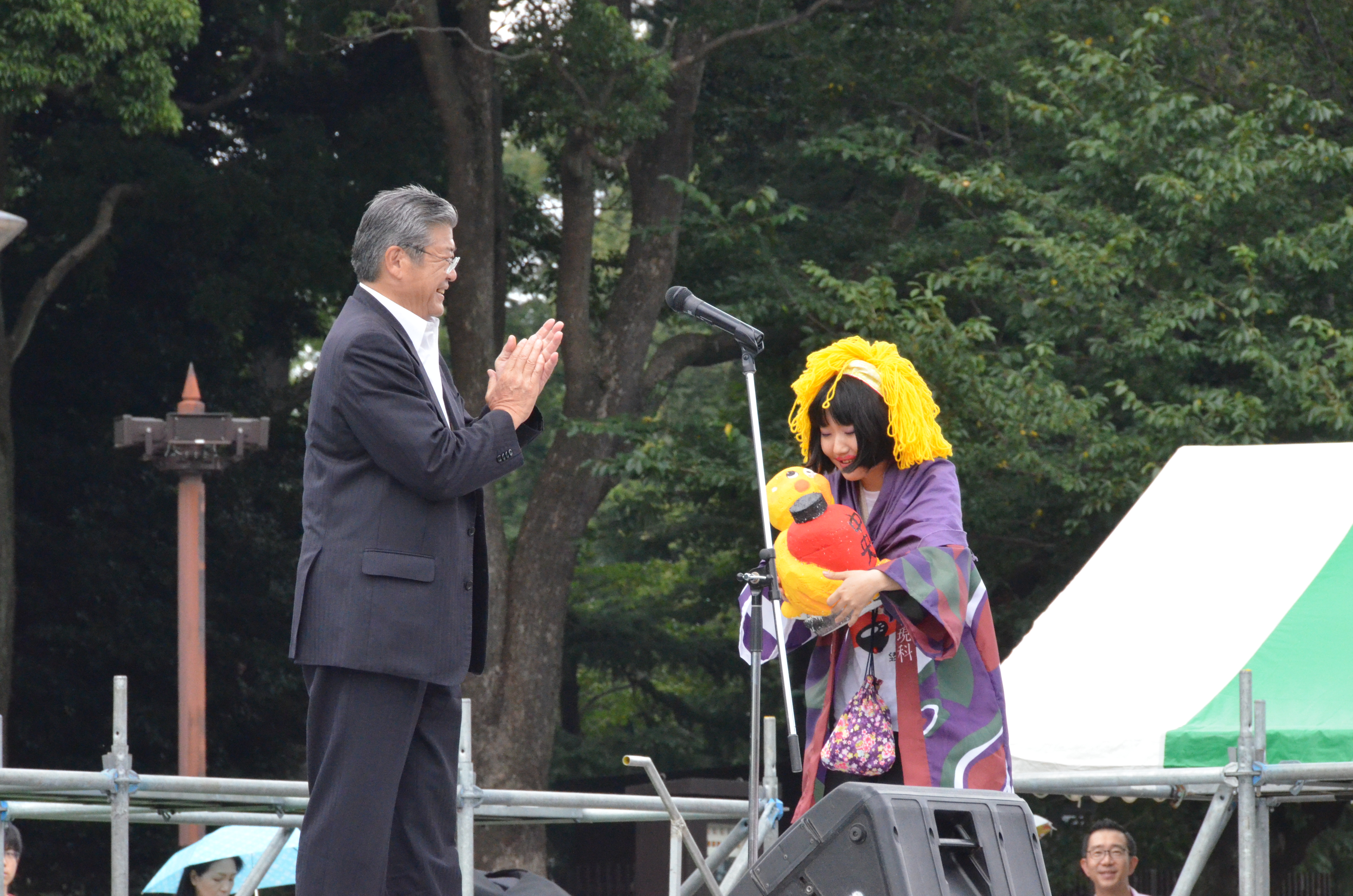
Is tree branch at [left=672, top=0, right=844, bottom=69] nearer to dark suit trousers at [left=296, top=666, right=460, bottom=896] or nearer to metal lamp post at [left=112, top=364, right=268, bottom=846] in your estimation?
metal lamp post at [left=112, top=364, right=268, bottom=846]

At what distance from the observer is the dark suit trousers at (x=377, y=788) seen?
8.39 ft

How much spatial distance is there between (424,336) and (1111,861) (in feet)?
14.7

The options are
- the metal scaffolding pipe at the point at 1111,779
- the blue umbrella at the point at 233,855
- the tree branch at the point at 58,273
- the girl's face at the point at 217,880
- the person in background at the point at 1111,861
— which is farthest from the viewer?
the tree branch at the point at 58,273

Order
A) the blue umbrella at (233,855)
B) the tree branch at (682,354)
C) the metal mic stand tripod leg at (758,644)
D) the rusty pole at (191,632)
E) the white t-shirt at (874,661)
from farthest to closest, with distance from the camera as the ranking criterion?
the tree branch at (682,354), the rusty pole at (191,632), the blue umbrella at (233,855), the white t-shirt at (874,661), the metal mic stand tripod leg at (758,644)

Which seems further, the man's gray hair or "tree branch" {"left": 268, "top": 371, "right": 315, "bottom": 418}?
"tree branch" {"left": 268, "top": 371, "right": 315, "bottom": 418}

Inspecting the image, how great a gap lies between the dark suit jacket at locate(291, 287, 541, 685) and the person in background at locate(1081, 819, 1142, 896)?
4.26 meters

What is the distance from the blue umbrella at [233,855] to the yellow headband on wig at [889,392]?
10.5 ft

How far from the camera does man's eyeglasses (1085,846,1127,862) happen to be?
6.32m

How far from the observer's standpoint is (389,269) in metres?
2.79

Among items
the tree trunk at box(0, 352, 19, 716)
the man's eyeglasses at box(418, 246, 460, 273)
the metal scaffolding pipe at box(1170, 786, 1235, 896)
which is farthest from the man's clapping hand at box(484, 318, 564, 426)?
the tree trunk at box(0, 352, 19, 716)

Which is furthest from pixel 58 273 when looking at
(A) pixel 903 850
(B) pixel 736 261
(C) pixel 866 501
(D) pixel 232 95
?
(A) pixel 903 850

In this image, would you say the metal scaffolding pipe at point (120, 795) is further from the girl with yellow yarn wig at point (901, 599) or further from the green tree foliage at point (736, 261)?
the green tree foliage at point (736, 261)

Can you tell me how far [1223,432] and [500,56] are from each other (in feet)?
18.4

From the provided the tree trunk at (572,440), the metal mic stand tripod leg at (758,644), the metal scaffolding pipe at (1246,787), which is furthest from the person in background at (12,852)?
the tree trunk at (572,440)
